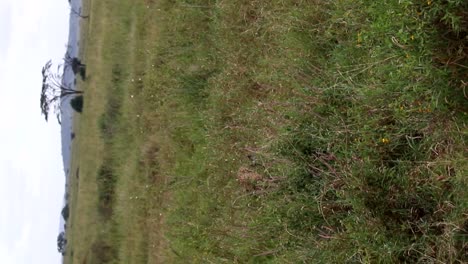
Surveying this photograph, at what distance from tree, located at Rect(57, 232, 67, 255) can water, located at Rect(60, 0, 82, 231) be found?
6.4 inches

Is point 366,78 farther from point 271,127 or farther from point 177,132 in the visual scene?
point 177,132

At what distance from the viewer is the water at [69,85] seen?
38.1 ft

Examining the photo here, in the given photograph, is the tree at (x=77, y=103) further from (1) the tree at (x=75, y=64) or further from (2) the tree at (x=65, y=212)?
(2) the tree at (x=65, y=212)

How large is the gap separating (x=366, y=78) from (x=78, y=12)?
8191 mm

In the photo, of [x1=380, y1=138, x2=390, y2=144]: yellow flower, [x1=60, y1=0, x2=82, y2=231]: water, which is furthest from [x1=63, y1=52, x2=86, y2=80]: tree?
[x1=380, y1=138, x2=390, y2=144]: yellow flower

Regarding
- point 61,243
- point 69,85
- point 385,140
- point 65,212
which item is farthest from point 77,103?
point 385,140

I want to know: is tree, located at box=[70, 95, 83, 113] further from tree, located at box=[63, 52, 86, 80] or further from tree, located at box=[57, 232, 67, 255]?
tree, located at box=[57, 232, 67, 255]

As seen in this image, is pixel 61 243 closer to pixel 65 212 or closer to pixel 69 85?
pixel 65 212

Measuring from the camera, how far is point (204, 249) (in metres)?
7.17

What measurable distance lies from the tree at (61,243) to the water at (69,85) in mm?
162

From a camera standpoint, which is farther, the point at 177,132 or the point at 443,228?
the point at 177,132

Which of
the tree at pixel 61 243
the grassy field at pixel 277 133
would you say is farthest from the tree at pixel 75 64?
the tree at pixel 61 243

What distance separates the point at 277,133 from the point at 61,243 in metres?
7.70

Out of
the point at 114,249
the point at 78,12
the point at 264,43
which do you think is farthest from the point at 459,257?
the point at 78,12
